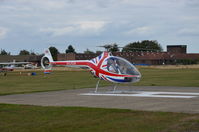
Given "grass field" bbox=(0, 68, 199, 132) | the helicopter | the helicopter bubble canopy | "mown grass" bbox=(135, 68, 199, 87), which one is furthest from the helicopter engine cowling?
"grass field" bbox=(0, 68, 199, 132)

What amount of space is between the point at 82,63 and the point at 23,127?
546 inches

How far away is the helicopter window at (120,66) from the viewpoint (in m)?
22.4

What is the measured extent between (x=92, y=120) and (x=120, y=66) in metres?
10.7

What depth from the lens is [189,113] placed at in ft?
42.2

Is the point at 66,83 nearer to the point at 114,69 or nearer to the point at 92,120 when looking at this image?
the point at 114,69

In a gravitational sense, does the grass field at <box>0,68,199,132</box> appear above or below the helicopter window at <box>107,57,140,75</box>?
below

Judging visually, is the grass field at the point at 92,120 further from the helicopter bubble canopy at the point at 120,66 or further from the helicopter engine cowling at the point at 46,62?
the helicopter engine cowling at the point at 46,62

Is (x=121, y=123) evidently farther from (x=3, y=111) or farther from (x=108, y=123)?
(x=3, y=111)

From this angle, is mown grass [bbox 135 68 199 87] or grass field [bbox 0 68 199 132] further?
mown grass [bbox 135 68 199 87]

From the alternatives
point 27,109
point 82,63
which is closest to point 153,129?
point 27,109

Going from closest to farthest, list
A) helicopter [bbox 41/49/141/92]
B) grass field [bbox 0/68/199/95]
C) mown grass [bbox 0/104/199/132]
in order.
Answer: mown grass [bbox 0/104/199/132], helicopter [bbox 41/49/141/92], grass field [bbox 0/68/199/95]

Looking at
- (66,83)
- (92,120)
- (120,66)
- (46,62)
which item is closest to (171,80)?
(66,83)

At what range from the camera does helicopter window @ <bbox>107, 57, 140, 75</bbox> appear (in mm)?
22359

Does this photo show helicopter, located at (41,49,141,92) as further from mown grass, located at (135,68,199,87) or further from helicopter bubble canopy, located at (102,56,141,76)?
mown grass, located at (135,68,199,87)
